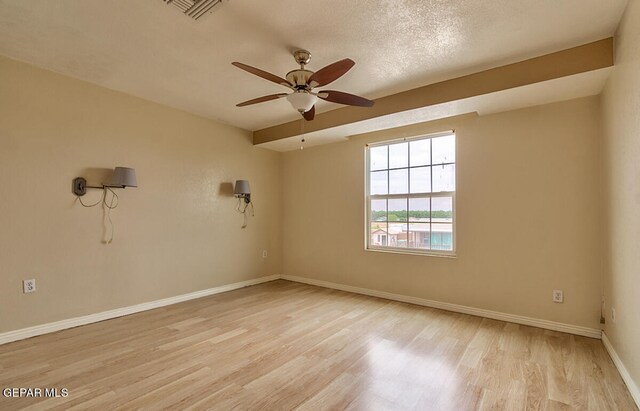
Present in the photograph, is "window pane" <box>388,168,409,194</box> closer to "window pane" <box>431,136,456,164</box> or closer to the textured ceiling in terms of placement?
"window pane" <box>431,136,456,164</box>

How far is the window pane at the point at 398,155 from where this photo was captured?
14.0 feet

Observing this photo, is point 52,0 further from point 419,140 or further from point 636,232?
point 636,232

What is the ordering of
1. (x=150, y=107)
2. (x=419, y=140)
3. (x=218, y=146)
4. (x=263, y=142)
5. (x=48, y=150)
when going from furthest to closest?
(x=263, y=142) → (x=218, y=146) → (x=419, y=140) → (x=150, y=107) → (x=48, y=150)

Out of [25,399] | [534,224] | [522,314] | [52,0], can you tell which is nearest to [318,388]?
[25,399]

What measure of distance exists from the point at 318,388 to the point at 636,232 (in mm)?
2274

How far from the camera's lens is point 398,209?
434cm

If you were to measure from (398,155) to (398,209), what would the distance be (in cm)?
76

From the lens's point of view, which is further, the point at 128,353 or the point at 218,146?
the point at 218,146

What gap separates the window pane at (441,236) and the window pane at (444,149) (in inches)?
32.6

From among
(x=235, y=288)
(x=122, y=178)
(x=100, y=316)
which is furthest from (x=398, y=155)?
(x=100, y=316)

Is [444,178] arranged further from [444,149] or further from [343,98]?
[343,98]

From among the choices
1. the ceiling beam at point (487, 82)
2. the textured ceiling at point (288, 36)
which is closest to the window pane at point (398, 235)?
the ceiling beam at point (487, 82)

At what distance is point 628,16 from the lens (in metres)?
2.03

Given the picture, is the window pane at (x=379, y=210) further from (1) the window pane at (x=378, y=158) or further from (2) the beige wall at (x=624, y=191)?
(2) the beige wall at (x=624, y=191)
